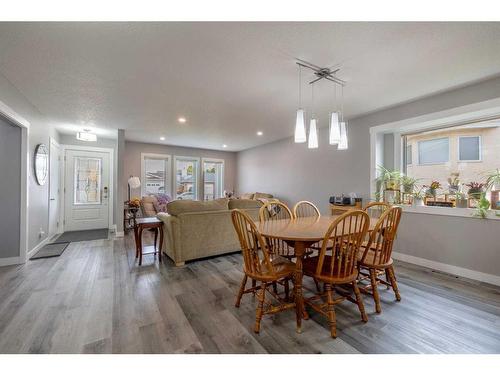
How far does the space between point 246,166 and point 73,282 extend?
5488 millimetres

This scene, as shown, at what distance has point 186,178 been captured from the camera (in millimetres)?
7215

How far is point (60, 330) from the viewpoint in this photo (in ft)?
5.57

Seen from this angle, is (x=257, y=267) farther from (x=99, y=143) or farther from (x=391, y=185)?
(x=99, y=143)

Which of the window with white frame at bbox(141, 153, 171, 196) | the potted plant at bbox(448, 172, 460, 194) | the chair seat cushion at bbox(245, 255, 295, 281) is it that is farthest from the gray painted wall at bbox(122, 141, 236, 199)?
the potted plant at bbox(448, 172, 460, 194)

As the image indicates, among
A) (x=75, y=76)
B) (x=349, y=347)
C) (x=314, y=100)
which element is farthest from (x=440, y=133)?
Answer: (x=75, y=76)

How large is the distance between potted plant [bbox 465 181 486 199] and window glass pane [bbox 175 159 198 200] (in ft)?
21.3

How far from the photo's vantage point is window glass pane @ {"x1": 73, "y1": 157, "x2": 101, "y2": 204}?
5488mm

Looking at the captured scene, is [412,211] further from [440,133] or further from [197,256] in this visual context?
[197,256]

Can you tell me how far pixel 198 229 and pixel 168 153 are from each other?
431 centimetres

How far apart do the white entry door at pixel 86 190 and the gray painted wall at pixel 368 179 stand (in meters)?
4.27

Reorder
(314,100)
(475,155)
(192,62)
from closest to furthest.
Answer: (192,62) → (475,155) → (314,100)

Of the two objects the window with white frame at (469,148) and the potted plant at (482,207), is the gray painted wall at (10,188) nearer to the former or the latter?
the potted plant at (482,207)

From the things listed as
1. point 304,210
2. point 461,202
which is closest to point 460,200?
point 461,202

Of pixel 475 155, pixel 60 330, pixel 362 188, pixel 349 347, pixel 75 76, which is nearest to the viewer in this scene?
pixel 349 347
